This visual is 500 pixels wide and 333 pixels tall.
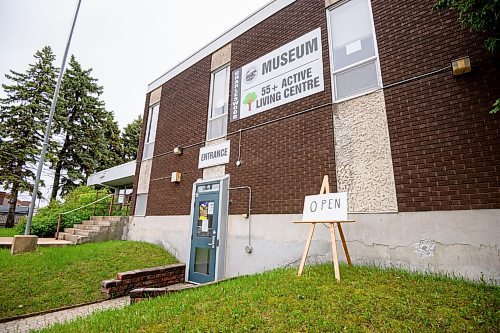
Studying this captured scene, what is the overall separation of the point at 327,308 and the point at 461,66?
4.49 meters

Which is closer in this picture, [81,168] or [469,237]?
[469,237]

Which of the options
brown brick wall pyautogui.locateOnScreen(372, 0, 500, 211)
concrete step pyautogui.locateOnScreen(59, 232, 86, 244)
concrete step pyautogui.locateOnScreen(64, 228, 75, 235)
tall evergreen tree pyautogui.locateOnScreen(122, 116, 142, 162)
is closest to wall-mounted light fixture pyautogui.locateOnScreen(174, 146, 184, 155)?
concrete step pyautogui.locateOnScreen(59, 232, 86, 244)

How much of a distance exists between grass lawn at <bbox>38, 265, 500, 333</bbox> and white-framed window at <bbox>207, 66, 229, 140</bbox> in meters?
5.39

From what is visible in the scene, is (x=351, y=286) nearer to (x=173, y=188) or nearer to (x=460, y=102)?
(x=460, y=102)

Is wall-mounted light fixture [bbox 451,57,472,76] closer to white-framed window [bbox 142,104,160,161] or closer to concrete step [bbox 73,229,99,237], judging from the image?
white-framed window [bbox 142,104,160,161]

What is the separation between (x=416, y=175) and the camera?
4.65 m

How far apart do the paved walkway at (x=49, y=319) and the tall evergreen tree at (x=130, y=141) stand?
27.3 m

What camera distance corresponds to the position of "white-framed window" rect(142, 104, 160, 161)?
1131 centimetres

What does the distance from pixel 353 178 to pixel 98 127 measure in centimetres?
2720

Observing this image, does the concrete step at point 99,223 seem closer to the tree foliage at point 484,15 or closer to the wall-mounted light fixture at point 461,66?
the wall-mounted light fixture at point 461,66

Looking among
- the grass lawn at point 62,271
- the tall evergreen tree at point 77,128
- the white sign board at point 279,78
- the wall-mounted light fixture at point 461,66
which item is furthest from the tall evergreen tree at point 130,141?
the wall-mounted light fixture at point 461,66

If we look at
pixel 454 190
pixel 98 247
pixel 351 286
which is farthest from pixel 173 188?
pixel 454 190

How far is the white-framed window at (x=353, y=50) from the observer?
18.7 feet

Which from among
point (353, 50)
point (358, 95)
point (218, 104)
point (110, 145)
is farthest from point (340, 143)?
point (110, 145)
